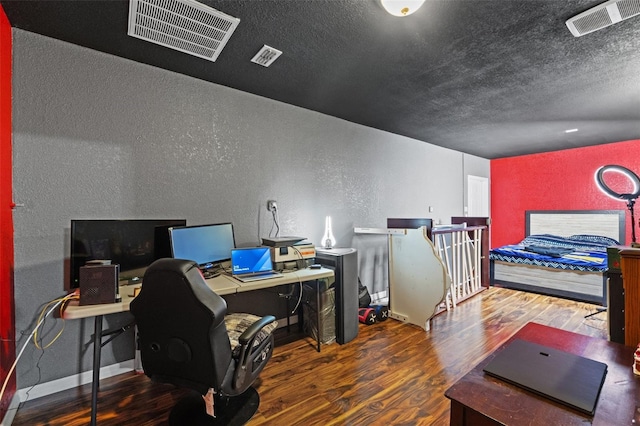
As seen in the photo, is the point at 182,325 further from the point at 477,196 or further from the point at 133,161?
the point at 477,196

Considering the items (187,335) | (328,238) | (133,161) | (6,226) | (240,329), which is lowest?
(240,329)

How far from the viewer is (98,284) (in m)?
1.68

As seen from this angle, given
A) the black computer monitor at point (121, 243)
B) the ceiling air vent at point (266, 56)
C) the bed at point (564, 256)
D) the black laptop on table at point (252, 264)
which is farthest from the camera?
the bed at point (564, 256)

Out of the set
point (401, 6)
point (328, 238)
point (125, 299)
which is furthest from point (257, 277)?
point (401, 6)

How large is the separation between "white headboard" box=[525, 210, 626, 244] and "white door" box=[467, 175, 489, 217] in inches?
31.6

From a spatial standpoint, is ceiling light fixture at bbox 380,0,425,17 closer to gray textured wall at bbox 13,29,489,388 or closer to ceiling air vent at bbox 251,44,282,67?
ceiling air vent at bbox 251,44,282,67

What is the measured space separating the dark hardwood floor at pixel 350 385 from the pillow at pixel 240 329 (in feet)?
1.61

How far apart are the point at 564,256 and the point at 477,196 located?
223 cm

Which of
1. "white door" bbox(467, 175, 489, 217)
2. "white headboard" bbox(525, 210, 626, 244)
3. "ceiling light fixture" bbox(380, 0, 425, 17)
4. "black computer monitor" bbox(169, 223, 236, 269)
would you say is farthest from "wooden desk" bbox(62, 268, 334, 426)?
"white headboard" bbox(525, 210, 626, 244)

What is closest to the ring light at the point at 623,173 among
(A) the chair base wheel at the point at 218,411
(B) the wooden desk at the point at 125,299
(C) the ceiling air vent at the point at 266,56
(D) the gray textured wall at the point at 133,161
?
(D) the gray textured wall at the point at 133,161

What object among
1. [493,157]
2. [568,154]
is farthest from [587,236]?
[493,157]

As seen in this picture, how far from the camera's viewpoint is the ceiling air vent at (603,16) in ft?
5.48

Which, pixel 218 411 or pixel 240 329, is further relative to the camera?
pixel 240 329

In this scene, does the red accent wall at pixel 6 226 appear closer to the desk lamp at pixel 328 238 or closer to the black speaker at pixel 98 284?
the black speaker at pixel 98 284
